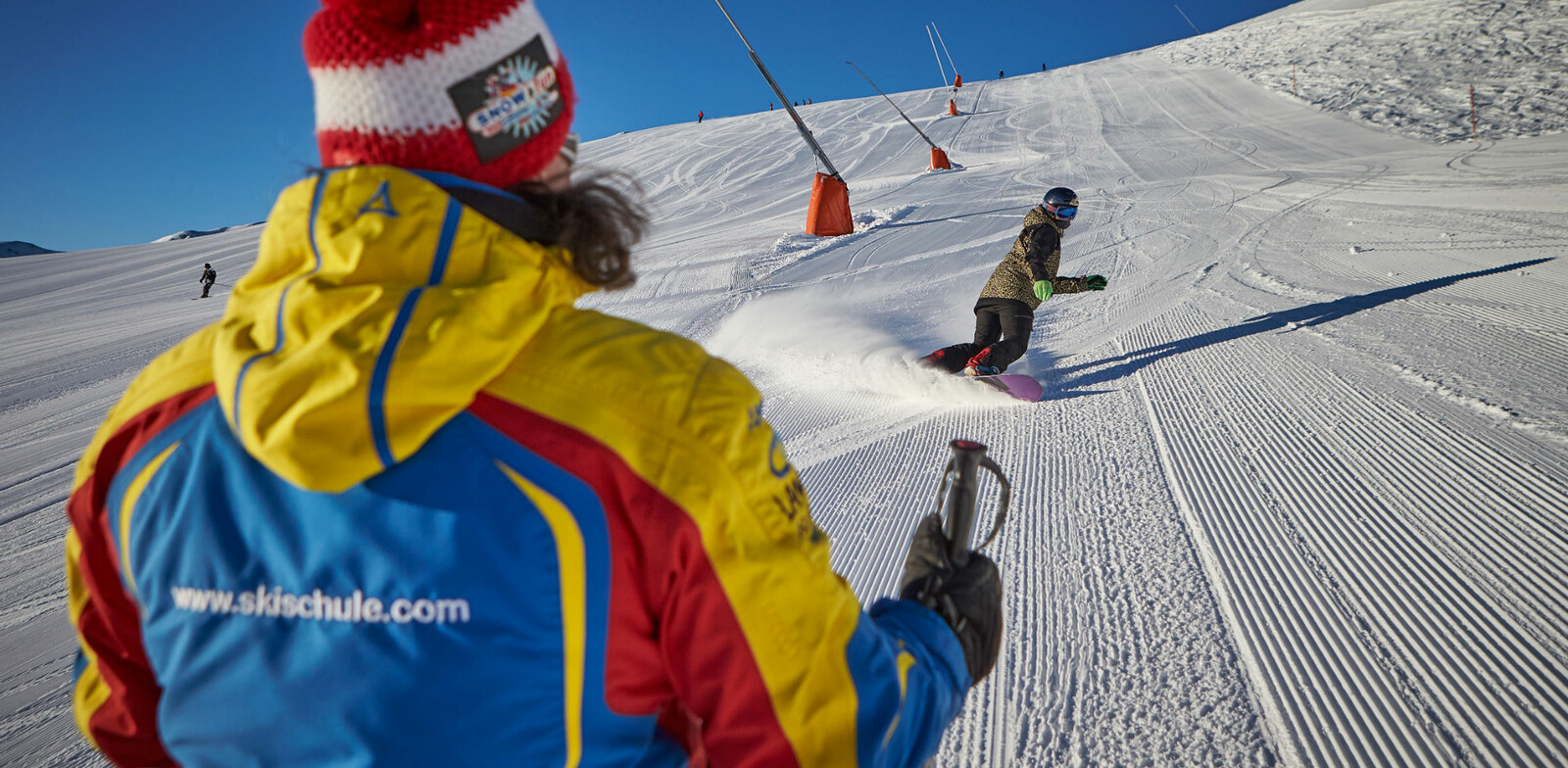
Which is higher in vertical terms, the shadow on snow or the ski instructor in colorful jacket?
the ski instructor in colorful jacket

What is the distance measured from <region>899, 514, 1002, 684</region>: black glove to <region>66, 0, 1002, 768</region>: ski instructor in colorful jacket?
0.33m

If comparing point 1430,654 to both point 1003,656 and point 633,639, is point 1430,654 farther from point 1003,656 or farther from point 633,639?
point 633,639

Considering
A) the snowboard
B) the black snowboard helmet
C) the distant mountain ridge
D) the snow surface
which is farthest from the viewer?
the distant mountain ridge

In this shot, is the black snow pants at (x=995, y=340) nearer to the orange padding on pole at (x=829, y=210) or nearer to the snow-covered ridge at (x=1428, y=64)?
the orange padding on pole at (x=829, y=210)

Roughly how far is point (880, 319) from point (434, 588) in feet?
20.2

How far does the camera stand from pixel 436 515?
0.69 meters

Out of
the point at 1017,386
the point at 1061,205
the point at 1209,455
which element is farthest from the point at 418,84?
the point at 1061,205

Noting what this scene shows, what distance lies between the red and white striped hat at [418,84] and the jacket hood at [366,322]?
93 mm

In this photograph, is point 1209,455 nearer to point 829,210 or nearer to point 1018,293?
point 1018,293

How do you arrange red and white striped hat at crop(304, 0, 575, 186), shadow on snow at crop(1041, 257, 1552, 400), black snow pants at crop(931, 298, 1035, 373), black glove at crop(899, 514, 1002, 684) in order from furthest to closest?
black snow pants at crop(931, 298, 1035, 373) < shadow on snow at crop(1041, 257, 1552, 400) < black glove at crop(899, 514, 1002, 684) < red and white striped hat at crop(304, 0, 575, 186)

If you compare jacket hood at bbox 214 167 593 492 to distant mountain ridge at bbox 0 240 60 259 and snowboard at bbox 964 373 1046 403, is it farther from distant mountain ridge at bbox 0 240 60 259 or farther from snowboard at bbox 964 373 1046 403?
distant mountain ridge at bbox 0 240 60 259

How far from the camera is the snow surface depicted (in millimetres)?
1880

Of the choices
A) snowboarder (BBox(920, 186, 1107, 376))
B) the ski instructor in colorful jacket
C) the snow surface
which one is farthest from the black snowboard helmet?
the ski instructor in colorful jacket

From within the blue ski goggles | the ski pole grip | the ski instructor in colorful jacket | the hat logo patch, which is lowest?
the blue ski goggles
